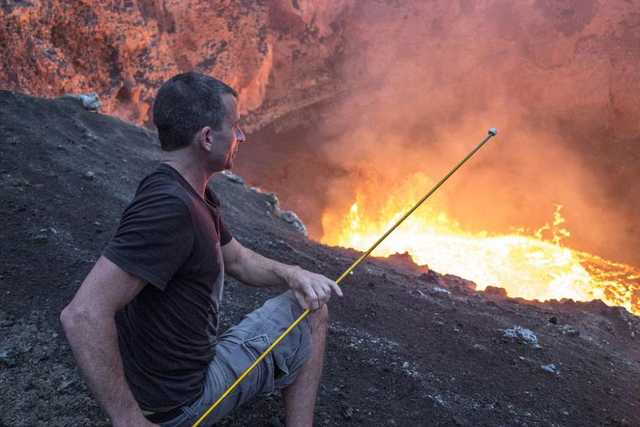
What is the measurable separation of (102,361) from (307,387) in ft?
3.14

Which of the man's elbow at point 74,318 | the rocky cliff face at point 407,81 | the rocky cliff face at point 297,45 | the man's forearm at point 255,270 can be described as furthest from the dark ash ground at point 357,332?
the rocky cliff face at point 407,81

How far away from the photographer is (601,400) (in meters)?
3.55

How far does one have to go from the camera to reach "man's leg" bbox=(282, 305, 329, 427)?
218cm

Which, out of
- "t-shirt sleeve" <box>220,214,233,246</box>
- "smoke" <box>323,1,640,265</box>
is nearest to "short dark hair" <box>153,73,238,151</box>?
"t-shirt sleeve" <box>220,214,233,246</box>

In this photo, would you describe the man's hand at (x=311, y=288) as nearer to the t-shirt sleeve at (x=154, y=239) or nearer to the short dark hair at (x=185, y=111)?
the t-shirt sleeve at (x=154, y=239)

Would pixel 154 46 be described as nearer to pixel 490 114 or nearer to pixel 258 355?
pixel 490 114

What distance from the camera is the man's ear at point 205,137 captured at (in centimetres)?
195

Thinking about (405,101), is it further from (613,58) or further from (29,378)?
(29,378)

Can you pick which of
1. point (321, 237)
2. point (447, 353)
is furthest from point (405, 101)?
point (447, 353)

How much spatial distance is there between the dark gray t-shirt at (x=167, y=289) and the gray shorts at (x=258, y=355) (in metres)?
0.09

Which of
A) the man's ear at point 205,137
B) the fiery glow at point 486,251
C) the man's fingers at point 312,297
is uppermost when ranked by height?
the fiery glow at point 486,251

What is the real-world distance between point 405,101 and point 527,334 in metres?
10.8

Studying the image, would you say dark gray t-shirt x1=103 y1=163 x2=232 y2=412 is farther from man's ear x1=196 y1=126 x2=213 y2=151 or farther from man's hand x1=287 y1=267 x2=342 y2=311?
man's hand x1=287 y1=267 x2=342 y2=311

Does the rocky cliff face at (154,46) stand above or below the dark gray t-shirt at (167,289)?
above
